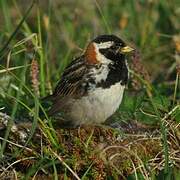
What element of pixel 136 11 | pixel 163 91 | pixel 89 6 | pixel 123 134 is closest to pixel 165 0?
pixel 136 11

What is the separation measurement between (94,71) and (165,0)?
2918 mm

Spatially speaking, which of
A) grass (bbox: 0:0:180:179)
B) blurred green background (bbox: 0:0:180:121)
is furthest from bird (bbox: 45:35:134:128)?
blurred green background (bbox: 0:0:180:121)

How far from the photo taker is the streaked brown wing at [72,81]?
551 cm

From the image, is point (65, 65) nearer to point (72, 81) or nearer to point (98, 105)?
point (72, 81)

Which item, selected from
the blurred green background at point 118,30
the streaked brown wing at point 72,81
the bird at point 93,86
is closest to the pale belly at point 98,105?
the bird at point 93,86

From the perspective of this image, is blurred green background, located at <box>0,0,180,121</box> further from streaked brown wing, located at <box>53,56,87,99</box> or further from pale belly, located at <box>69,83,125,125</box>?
pale belly, located at <box>69,83,125,125</box>

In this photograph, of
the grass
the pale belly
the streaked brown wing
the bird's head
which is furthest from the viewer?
the bird's head

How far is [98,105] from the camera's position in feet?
17.5

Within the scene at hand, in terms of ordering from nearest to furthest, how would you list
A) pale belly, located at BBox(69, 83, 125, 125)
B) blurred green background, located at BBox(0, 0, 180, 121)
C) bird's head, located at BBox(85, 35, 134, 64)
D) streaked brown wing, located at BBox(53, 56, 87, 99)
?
pale belly, located at BBox(69, 83, 125, 125) < streaked brown wing, located at BBox(53, 56, 87, 99) < bird's head, located at BBox(85, 35, 134, 64) < blurred green background, located at BBox(0, 0, 180, 121)

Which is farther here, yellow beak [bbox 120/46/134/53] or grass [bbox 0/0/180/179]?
yellow beak [bbox 120/46/134/53]

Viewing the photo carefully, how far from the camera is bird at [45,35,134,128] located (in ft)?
17.6

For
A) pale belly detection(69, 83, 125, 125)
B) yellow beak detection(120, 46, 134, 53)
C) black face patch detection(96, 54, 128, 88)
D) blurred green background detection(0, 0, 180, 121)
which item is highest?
yellow beak detection(120, 46, 134, 53)

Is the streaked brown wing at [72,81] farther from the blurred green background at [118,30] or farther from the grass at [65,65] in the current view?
the blurred green background at [118,30]

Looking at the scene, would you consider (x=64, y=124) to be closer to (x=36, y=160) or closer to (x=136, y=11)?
(x=36, y=160)
